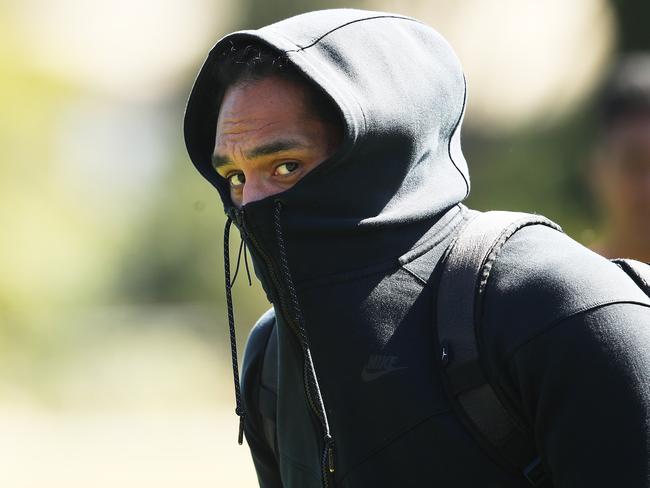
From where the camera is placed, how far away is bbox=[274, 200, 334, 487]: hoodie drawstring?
7.66ft

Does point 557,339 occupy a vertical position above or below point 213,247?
above

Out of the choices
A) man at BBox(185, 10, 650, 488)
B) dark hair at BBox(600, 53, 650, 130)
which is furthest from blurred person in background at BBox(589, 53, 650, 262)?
man at BBox(185, 10, 650, 488)

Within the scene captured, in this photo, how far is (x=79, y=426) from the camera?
43.3 ft

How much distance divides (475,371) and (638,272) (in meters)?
0.41

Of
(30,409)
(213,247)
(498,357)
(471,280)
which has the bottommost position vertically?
(30,409)

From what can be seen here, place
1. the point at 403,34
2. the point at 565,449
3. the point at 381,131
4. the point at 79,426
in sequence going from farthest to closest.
Answer: the point at 79,426 < the point at 403,34 < the point at 381,131 < the point at 565,449

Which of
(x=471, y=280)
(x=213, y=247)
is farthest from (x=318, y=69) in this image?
(x=213, y=247)

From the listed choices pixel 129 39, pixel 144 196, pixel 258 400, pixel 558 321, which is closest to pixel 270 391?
pixel 258 400

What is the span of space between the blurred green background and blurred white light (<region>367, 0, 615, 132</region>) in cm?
3

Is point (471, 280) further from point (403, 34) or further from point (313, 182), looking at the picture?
point (403, 34)

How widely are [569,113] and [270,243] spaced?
11896mm

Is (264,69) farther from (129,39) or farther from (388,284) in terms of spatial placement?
(129,39)

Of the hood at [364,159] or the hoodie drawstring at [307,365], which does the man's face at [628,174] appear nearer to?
the hood at [364,159]

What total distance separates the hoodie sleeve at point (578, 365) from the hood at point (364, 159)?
371 mm
